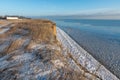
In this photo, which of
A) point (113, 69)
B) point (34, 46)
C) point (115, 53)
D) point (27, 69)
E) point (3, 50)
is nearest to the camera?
point (27, 69)

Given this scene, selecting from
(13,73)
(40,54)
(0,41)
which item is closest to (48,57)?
(40,54)

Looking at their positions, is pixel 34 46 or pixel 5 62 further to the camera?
pixel 34 46

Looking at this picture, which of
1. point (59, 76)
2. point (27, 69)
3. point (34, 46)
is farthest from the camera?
point (34, 46)

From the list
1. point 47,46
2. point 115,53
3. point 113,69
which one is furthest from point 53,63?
point 115,53

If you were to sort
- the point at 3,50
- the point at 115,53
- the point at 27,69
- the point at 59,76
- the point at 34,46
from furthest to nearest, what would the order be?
the point at 115,53
the point at 34,46
the point at 3,50
the point at 27,69
the point at 59,76

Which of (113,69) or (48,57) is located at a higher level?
(48,57)

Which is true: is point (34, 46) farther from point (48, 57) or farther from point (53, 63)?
point (53, 63)

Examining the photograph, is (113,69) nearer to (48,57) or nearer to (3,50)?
(48,57)

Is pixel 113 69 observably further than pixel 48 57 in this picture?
Yes

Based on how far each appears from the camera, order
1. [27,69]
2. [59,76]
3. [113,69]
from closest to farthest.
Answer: [59,76]
[27,69]
[113,69]
